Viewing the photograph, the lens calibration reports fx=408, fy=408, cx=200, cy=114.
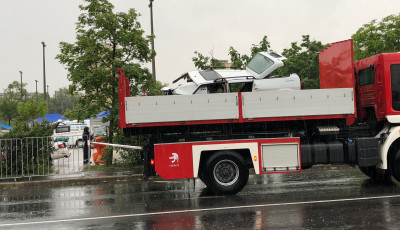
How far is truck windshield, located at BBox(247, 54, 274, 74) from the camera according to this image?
33.5 feet

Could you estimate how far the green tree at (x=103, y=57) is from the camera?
13938mm

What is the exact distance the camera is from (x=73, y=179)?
12.5m

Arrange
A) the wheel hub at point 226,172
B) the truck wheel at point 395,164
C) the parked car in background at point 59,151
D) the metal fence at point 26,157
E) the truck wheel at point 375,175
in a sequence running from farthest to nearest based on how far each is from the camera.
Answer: the parked car in background at point 59,151, the metal fence at point 26,157, the truck wheel at point 375,175, the truck wheel at point 395,164, the wheel hub at point 226,172

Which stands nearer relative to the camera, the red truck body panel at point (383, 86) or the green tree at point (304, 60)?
the red truck body panel at point (383, 86)

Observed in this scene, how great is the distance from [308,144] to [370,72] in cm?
232

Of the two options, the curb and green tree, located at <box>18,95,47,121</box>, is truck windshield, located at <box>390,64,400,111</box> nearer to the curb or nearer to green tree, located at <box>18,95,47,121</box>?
the curb

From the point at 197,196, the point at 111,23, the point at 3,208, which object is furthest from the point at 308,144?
the point at 111,23

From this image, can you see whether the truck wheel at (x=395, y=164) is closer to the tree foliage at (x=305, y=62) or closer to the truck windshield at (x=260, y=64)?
the truck windshield at (x=260, y=64)

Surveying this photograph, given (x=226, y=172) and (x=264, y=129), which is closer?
(x=226, y=172)

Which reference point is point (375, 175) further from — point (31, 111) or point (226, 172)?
point (31, 111)

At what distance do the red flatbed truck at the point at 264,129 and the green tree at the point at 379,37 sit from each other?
1332 centimetres

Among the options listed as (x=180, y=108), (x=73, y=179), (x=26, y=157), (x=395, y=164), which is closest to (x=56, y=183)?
(x=73, y=179)

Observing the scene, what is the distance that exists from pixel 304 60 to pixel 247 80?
603 inches

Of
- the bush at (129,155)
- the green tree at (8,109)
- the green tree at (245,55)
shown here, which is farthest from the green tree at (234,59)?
the green tree at (8,109)
